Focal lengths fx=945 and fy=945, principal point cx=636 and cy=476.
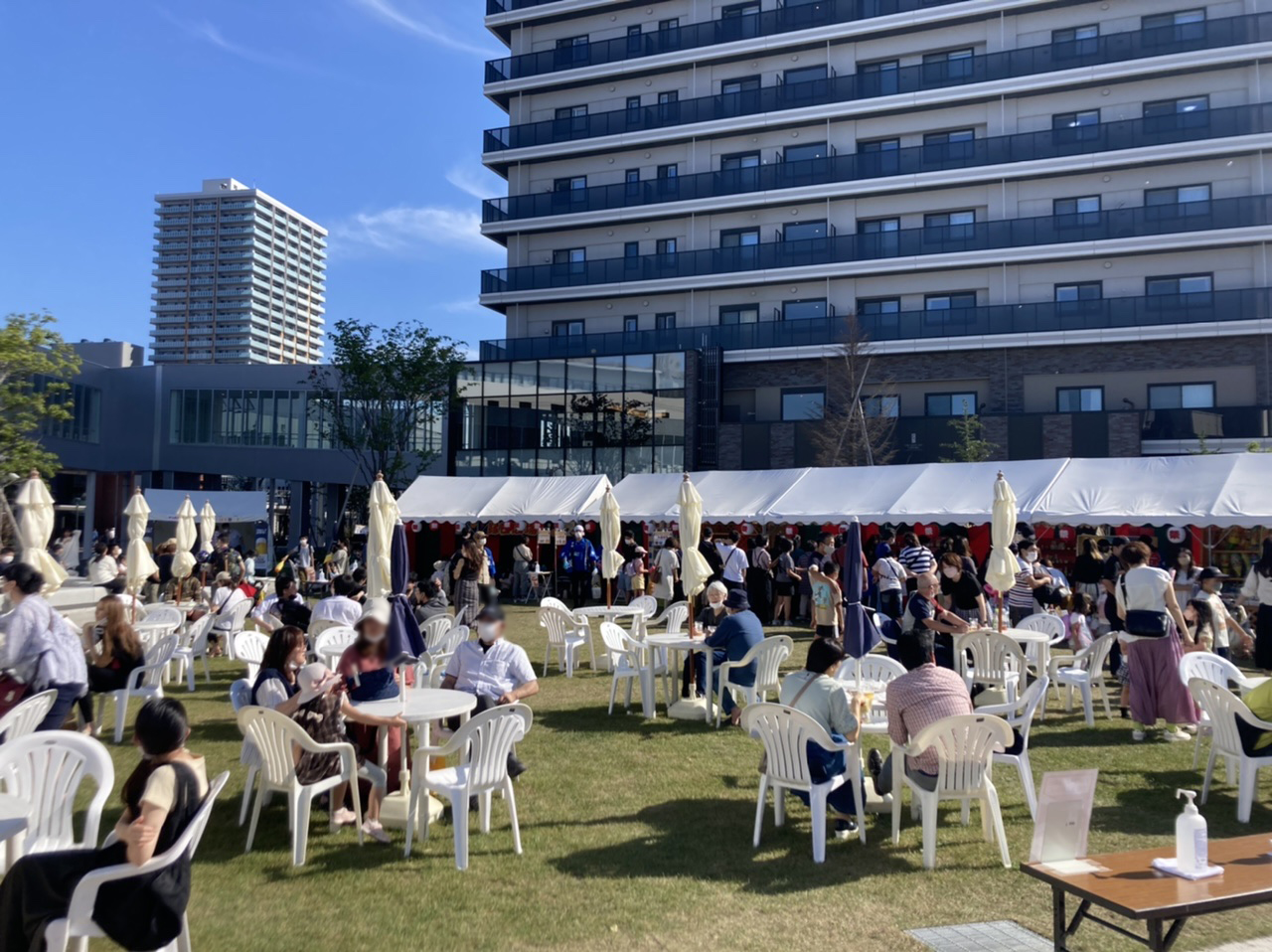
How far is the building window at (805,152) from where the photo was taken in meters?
34.8

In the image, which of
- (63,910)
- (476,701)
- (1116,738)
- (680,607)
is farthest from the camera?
(680,607)

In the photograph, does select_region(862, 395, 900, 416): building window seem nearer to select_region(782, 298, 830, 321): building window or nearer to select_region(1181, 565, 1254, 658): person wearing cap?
select_region(782, 298, 830, 321): building window

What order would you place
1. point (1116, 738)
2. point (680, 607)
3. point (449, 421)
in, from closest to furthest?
point (1116, 738), point (680, 607), point (449, 421)

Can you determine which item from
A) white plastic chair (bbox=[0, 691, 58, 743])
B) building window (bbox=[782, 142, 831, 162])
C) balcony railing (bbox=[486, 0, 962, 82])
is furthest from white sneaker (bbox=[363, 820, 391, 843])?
balcony railing (bbox=[486, 0, 962, 82])

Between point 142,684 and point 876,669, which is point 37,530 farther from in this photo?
point 876,669

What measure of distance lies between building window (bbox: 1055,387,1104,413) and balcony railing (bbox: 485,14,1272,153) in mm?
10682

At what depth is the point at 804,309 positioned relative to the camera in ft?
112

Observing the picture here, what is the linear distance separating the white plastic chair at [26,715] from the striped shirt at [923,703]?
525 centimetres

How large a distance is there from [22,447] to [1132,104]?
34641 millimetres

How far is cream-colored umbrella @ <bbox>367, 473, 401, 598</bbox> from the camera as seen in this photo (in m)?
6.90

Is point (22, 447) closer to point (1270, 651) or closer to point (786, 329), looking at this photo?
point (786, 329)

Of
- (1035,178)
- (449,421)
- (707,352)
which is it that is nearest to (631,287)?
(707,352)

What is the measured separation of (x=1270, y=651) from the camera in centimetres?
1066

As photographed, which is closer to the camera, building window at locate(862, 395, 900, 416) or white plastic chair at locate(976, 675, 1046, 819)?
white plastic chair at locate(976, 675, 1046, 819)
